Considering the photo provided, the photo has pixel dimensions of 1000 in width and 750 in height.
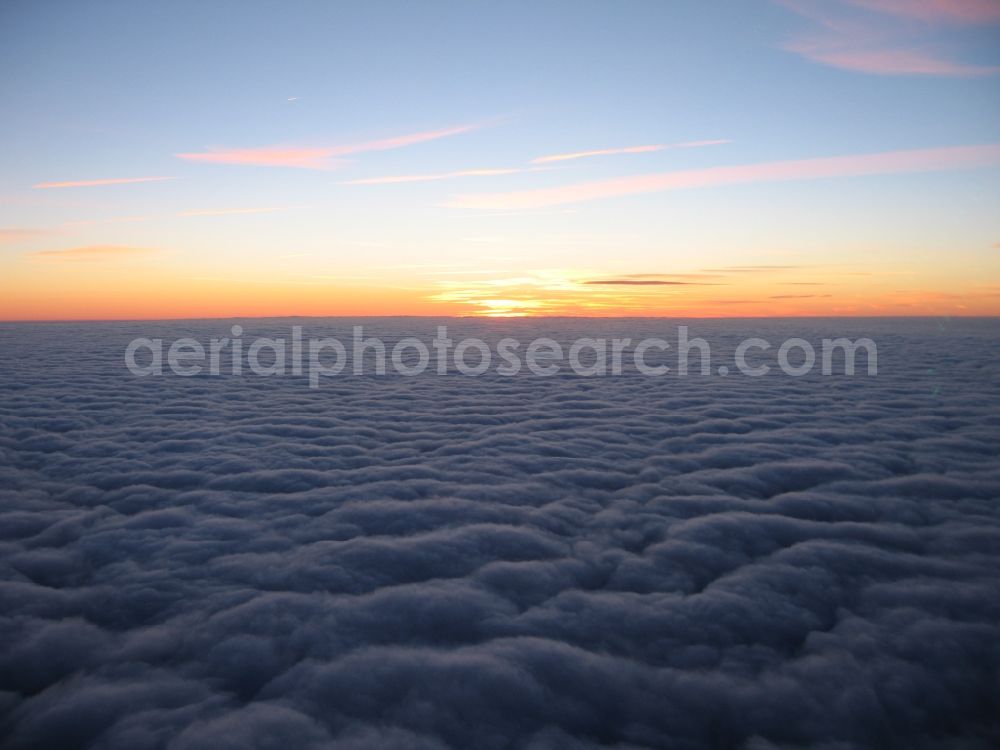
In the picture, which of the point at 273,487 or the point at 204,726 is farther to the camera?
the point at 273,487

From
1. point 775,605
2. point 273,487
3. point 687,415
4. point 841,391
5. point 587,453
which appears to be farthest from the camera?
point 841,391

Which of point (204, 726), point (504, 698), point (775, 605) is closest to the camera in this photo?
point (204, 726)

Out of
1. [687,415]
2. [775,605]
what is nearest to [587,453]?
[687,415]

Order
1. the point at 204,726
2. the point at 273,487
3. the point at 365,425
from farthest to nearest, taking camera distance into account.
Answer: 1. the point at 365,425
2. the point at 273,487
3. the point at 204,726

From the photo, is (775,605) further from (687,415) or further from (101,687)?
(687,415)

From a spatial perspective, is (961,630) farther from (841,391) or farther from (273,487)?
(841,391)

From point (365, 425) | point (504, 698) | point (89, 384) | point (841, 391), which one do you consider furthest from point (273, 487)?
point (841, 391)
